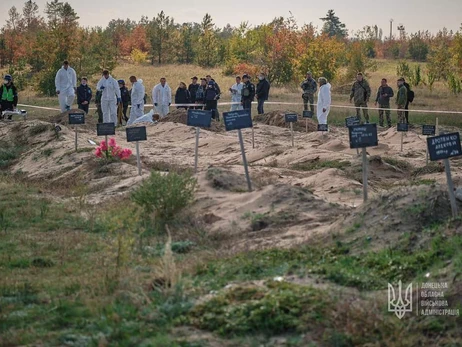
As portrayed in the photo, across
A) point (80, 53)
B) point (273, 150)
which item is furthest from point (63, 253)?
point (80, 53)

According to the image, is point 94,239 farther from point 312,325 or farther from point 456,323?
point 456,323

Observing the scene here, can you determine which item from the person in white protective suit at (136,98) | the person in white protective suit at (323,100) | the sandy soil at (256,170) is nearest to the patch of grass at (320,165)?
the sandy soil at (256,170)

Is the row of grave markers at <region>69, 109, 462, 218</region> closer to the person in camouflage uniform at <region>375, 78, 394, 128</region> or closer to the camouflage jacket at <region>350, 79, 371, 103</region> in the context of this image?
the camouflage jacket at <region>350, 79, 371, 103</region>

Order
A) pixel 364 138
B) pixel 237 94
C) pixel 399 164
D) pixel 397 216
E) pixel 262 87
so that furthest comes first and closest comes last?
pixel 237 94
pixel 262 87
pixel 399 164
pixel 364 138
pixel 397 216

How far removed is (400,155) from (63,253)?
12.8m

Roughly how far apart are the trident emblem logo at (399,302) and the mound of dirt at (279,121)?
20566mm

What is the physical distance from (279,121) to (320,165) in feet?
34.3

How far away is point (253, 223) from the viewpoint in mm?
11617

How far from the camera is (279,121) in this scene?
29359 mm

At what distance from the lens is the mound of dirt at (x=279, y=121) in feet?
Result: 94.7

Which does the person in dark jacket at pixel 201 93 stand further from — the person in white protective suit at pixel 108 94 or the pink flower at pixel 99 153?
the pink flower at pixel 99 153

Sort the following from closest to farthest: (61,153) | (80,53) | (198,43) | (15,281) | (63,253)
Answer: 1. (15,281)
2. (63,253)
3. (61,153)
4. (80,53)
5. (198,43)

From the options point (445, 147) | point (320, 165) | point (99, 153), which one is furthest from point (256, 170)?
point (445, 147)

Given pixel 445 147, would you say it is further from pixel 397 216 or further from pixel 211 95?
pixel 211 95
